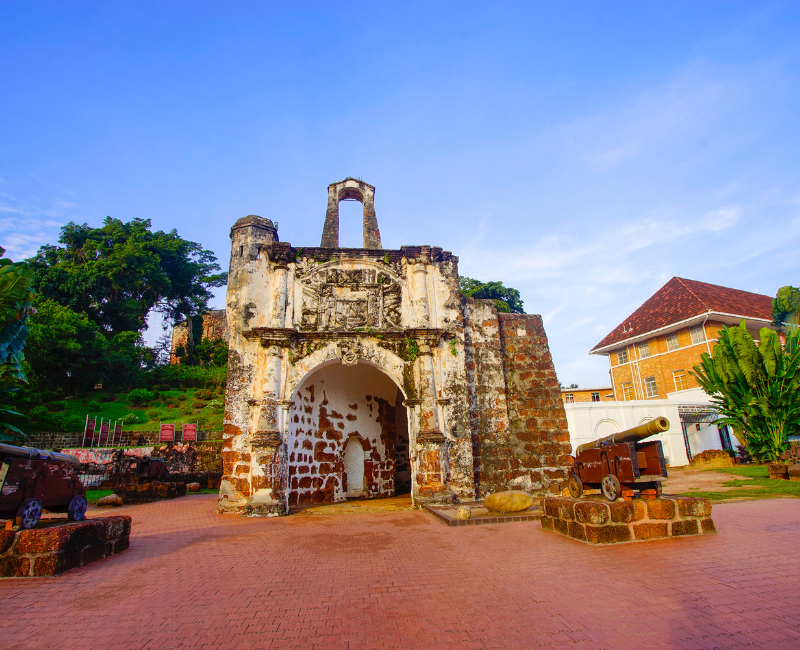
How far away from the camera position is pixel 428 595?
4.08m

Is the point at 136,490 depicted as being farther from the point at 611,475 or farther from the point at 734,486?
the point at 734,486

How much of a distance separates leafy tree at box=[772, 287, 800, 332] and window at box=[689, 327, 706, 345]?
4.61 m

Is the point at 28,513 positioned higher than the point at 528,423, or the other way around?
the point at 528,423

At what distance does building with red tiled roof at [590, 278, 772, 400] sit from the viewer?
24211 millimetres

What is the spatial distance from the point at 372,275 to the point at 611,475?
732 centimetres

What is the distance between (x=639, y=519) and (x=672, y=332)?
24.0m

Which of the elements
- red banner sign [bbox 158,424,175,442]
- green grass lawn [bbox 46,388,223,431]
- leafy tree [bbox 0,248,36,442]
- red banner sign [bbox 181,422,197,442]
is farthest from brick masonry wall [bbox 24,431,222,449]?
leafy tree [bbox 0,248,36,442]

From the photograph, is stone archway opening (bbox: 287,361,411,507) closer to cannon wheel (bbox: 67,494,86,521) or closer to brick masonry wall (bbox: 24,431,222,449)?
cannon wheel (bbox: 67,494,86,521)

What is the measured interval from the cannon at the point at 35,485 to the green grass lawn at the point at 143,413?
17.3m

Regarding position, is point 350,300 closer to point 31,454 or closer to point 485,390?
point 485,390

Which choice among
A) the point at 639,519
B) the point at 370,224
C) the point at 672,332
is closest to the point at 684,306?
the point at 672,332

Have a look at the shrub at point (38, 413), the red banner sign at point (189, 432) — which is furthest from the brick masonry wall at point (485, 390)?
the shrub at point (38, 413)

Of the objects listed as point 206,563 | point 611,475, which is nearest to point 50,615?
point 206,563

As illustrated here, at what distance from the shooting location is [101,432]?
1981cm
